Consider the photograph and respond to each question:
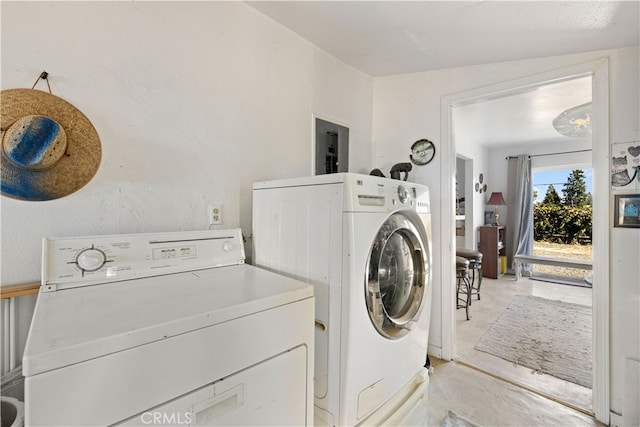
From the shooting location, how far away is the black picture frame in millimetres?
1575

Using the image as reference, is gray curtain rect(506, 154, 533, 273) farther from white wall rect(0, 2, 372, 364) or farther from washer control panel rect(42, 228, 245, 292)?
washer control panel rect(42, 228, 245, 292)

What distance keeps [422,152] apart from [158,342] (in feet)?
7.49

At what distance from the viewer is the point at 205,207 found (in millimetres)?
1528

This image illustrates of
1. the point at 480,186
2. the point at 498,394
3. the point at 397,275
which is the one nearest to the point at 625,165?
the point at 397,275

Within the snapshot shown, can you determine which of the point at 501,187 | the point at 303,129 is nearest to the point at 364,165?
the point at 303,129

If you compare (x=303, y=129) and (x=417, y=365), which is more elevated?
(x=303, y=129)

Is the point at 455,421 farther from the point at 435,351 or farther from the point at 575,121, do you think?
the point at 575,121

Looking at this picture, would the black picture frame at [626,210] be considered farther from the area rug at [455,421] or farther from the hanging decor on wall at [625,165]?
the area rug at [455,421]

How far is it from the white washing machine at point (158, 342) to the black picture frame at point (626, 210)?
1905 mm

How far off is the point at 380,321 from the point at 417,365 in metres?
0.48

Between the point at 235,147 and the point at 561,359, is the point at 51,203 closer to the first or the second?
the point at 235,147

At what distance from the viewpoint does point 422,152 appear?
2.37 metres

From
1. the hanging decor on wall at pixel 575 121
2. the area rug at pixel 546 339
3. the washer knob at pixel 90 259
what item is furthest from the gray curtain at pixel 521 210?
the washer knob at pixel 90 259

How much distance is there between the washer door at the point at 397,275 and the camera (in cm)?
120
